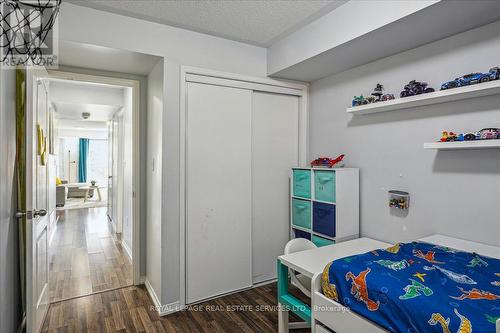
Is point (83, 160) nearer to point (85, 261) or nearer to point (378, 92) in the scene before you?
point (85, 261)

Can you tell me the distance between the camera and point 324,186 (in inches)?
108

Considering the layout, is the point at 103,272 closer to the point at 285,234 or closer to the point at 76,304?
the point at 76,304

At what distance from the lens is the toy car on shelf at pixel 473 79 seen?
178cm

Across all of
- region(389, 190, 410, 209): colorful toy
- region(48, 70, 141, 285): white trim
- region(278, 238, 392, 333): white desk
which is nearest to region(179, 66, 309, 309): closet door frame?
region(48, 70, 141, 285): white trim

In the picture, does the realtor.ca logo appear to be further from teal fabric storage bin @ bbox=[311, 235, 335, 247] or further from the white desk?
teal fabric storage bin @ bbox=[311, 235, 335, 247]

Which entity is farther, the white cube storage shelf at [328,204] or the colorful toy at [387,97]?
the white cube storage shelf at [328,204]

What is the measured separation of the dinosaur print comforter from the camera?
116 centimetres

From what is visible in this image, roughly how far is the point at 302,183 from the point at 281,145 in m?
0.56

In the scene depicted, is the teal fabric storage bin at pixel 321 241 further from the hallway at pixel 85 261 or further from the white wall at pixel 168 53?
the hallway at pixel 85 261

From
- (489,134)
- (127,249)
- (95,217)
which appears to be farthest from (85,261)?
(489,134)

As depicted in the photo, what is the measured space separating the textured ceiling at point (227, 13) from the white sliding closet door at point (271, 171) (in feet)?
2.48

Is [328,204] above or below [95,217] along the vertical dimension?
above

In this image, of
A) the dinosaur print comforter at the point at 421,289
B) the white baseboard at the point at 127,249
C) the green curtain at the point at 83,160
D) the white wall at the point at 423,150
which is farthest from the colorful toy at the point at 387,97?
the green curtain at the point at 83,160

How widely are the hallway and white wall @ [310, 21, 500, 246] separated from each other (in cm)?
281
